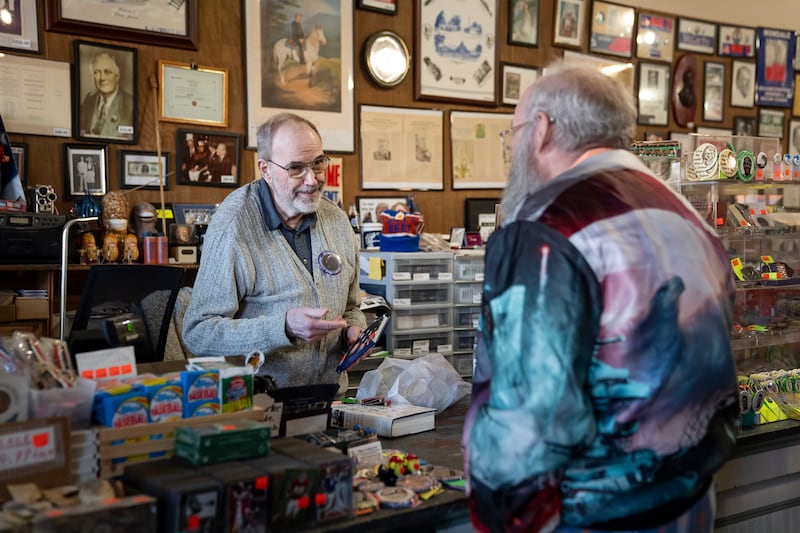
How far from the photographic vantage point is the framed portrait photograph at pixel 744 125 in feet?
22.7

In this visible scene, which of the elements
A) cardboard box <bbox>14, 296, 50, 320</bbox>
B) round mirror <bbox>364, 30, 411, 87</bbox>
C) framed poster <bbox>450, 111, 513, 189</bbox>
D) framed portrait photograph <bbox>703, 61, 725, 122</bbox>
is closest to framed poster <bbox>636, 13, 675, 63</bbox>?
framed portrait photograph <bbox>703, 61, 725, 122</bbox>

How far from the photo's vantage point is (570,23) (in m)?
5.93

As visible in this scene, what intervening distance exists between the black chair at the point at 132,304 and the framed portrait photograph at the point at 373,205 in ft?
6.75

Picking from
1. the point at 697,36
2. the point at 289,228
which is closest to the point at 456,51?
the point at 697,36

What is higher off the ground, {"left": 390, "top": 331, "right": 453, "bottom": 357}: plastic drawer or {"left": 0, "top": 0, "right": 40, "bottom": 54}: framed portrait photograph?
{"left": 0, "top": 0, "right": 40, "bottom": 54}: framed portrait photograph

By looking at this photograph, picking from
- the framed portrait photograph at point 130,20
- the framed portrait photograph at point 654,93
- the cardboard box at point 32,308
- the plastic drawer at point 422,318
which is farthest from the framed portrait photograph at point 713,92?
the cardboard box at point 32,308

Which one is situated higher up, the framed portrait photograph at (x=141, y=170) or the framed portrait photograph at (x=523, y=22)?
the framed portrait photograph at (x=523, y=22)

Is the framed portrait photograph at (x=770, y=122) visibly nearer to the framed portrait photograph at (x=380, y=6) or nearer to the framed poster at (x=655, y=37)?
the framed poster at (x=655, y=37)

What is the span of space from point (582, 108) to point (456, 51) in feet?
13.3

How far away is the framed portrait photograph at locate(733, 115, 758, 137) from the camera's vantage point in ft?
22.7

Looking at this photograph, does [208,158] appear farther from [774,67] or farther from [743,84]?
[774,67]

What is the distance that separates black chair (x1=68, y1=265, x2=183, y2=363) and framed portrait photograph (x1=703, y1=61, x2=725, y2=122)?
517cm

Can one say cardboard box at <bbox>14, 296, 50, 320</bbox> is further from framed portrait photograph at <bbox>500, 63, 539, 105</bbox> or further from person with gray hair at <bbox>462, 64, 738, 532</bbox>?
framed portrait photograph at <bbox>500, 63, 539, 105</bbox>

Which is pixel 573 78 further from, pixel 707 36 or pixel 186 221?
pixel 707 36
